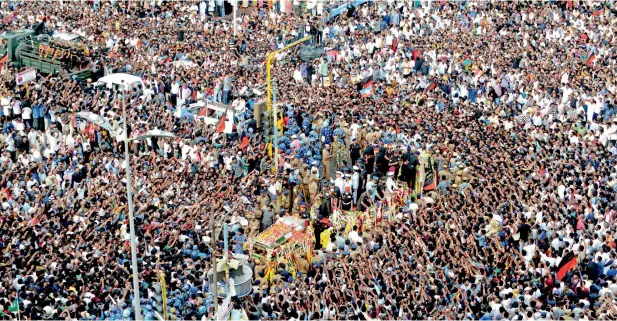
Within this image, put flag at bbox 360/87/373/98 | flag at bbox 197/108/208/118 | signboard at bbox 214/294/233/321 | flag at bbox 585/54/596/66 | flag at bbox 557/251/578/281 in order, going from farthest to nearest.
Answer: flag at bbox 585/54/596/66
flag at bbox 360/87/373/98
flag at bbox 197/108/208/118
flag at bbox 557/251/578/281
signboard at bbox 214/294/233/321

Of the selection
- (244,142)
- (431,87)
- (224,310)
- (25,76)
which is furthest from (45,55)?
(224,310)

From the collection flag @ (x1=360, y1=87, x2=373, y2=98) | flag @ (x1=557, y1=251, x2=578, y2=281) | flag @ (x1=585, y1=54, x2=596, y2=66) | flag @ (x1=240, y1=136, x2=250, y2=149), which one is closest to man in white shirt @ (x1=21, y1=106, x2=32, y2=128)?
flag @ (x1=240, y1=136, x2=250, y2=149)

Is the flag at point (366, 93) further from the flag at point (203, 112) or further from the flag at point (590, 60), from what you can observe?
the flag at point (590, 60)

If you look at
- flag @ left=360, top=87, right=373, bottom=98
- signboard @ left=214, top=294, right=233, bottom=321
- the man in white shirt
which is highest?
signboard @ left=214, top=294, right=233, bottom=321

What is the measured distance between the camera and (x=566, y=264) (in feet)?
86.4

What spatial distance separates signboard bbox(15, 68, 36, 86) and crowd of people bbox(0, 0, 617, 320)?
0.32 metres

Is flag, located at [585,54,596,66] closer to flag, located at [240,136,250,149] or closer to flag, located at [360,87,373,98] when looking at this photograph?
flag, located at [360,87,373,98]

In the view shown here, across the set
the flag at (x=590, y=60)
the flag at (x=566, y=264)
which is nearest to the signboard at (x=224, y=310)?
the flag at (x=566, y=264)

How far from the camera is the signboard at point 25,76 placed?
1574 inches

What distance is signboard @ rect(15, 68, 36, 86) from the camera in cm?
3997

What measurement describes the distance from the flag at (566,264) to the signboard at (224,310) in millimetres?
8062

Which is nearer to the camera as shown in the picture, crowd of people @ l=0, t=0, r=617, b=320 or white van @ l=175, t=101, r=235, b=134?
crowd of people @ l=0, t=0, r=617, b=320

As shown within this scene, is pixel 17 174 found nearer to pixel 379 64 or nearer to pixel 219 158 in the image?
pixel 219 158

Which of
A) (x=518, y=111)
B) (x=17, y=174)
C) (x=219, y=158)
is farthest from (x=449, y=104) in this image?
(x=17, y=174)
